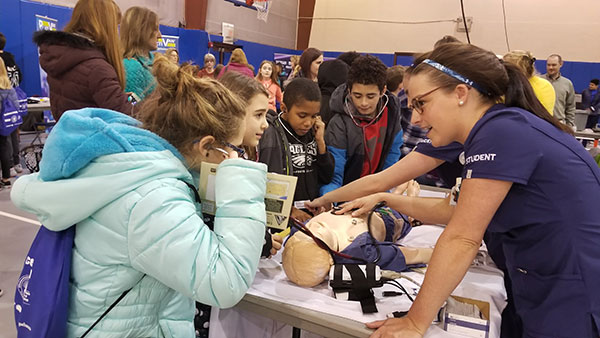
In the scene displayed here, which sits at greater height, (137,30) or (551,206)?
(137,30)

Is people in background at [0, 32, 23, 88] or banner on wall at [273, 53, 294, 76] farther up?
banner on wall at [273, 53, 294, 76]

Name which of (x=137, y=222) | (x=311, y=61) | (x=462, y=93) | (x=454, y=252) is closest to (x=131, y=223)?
(x=137, y=222)

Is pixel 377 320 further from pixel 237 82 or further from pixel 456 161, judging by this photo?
pixel 237 82

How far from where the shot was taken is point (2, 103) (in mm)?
4996

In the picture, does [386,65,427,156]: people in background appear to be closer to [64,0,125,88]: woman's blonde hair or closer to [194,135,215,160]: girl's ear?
[64,0,125,88]: woman's blonde hair

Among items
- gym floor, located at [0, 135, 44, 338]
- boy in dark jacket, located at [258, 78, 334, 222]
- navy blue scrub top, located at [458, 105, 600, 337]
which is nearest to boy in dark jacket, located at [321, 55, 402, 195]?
boy in dark jacket, located at [258, 78, 334, 222]

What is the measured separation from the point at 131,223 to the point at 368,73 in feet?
6.67

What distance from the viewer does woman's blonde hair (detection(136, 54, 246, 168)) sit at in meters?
1.25

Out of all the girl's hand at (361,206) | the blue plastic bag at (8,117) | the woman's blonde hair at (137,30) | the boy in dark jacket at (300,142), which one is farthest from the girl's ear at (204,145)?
the blue plastic bag at (8,117)

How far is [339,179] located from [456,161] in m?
0.82

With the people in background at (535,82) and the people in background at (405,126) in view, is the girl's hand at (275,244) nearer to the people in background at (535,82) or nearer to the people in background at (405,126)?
the people in background at (405,126)

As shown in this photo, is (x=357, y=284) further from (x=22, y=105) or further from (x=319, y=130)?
(x=22, y=105)

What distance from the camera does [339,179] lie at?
9.07 ft

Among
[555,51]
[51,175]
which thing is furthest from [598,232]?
[555,51]
